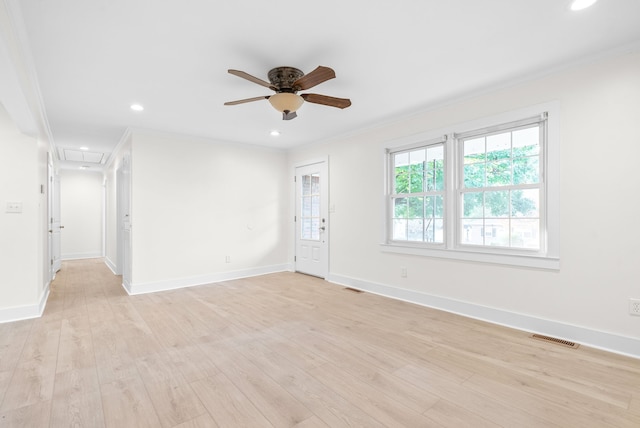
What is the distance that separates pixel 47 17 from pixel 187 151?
2.97 m

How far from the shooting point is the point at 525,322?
3031 millimetres

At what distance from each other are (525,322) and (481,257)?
2.39 feet

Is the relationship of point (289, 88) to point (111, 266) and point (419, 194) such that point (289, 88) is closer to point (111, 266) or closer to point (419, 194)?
point (419, 194)

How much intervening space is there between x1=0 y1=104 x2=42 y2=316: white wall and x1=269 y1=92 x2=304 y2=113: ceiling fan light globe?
290cm

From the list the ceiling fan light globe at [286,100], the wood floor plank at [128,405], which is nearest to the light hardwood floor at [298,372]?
the wood floor plank at [128,405]

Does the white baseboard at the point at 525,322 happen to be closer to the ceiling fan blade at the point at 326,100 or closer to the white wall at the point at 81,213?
the ceiling fan blade at the point at 326,100

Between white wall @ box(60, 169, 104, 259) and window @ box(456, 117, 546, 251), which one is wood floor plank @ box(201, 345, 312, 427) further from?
white wall @ box(60, 169, 104, 259)

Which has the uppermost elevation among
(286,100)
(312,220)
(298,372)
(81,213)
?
(286,100)

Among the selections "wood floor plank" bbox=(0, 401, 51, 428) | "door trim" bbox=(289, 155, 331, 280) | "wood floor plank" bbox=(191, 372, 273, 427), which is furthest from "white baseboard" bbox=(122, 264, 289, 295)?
"wood floor plank" bbox=(191, 372, 273, 427)

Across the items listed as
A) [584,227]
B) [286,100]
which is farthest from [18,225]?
[584,227]

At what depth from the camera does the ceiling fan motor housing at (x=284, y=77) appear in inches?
108

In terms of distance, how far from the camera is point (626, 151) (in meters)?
2.52

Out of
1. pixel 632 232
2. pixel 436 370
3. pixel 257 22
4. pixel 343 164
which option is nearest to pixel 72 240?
pixel 343 164

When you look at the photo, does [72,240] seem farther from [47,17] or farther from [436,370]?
[436,370]
